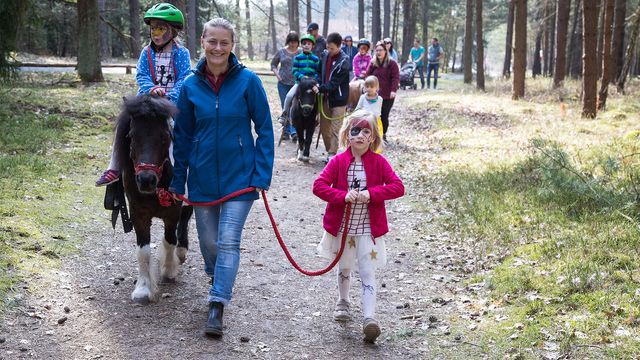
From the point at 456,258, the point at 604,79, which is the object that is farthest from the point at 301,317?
the point at 604,79

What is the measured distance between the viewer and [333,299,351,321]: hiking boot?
5.74 metres

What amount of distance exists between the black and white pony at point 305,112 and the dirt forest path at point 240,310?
464 cm

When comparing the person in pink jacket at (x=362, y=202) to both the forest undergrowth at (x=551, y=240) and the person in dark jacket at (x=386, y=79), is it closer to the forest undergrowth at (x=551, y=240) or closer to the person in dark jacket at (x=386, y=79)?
the forest undergrowth at (x=551, y=240)

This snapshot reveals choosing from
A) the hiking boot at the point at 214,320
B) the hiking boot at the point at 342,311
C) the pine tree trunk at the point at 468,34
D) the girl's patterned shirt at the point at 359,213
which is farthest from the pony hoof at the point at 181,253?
the pine tree trunk at the point at 468,34

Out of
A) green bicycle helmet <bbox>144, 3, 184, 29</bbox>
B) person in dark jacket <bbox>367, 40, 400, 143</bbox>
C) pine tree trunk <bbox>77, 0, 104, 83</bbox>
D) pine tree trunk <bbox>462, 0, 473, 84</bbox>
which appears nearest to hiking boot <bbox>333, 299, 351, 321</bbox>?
green bicycle helmet <bbox>144, 3, 184, 29</bbox>

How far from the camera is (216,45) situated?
5.10 metres

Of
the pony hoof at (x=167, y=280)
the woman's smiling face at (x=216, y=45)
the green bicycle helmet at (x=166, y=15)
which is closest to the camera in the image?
the woman's smiling face at (x=216, y=45)

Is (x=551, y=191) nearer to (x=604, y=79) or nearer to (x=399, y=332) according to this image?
(x=399, y=332)

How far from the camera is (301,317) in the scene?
19.5ft

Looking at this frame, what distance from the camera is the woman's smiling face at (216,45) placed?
16.7 feet

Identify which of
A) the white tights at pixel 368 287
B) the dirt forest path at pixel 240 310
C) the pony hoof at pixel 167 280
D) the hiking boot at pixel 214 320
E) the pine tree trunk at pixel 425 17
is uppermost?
the pine tree trunk at pixel 425 17

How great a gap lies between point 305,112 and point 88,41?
32.4 feet

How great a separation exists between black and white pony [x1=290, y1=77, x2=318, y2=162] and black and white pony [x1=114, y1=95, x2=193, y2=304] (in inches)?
273

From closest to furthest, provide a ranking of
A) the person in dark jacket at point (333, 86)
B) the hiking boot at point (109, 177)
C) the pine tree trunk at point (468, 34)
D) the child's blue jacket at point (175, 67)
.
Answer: the hiking boot at point (109, 177) → the child's blue jacket at point (175, 67) → the person in dark jacket at point (333, 86) → the pine tree trunk at point (468, 34)
